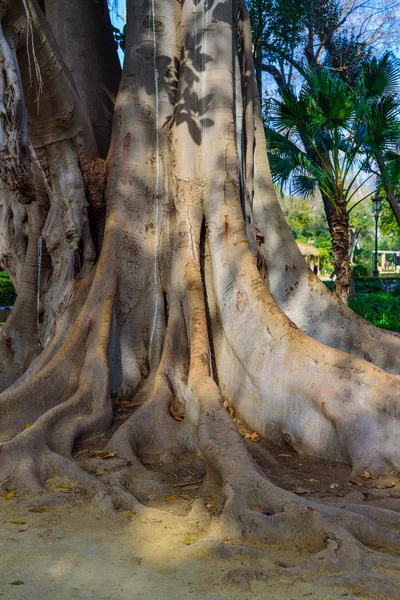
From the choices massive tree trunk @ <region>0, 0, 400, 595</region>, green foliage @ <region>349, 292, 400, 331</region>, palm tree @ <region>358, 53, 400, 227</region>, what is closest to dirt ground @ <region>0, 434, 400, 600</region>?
massive tree trunk @ <region>0, 0, 400, 595</region>

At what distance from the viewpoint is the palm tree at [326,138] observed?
1274cm

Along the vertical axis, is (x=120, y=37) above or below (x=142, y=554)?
above

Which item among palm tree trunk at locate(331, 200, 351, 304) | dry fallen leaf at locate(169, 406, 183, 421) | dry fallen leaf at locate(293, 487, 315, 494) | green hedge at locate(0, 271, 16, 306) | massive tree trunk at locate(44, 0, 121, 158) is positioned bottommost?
dry fallen leaf at locate(293, 487, 315, 494)

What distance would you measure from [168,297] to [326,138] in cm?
852

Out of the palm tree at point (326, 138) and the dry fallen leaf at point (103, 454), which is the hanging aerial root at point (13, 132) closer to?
the dry fallen leaf at point (103, 454)

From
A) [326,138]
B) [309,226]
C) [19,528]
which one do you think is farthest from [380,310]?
[309,226]

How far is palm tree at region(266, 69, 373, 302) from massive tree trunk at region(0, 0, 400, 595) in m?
5.44

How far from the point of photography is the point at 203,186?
6.45 metres

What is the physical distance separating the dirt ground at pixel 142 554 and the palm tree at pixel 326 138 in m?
9.63

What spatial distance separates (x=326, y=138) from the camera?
13891 millimetres

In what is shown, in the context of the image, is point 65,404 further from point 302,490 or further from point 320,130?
point 320,130

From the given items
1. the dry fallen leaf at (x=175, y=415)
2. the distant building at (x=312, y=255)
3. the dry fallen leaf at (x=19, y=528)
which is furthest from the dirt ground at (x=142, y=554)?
the distant building at (x=312, y=255)

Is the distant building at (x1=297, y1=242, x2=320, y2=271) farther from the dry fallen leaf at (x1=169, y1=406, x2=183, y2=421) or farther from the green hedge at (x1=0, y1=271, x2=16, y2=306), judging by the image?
the dry fallen leaf at (x1=169, y1=406, x2=183, y2=421)

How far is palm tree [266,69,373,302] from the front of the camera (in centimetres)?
1274
